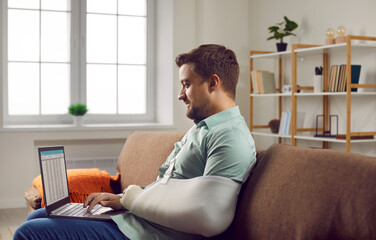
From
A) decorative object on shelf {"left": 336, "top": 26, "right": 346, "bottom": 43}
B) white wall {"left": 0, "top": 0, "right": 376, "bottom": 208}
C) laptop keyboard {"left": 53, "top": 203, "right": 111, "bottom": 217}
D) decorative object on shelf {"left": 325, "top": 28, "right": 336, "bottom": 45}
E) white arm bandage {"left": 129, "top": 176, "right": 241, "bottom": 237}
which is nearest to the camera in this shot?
white arm bandage {"left": 129, "top": 176, "right": 241, "bottom": 237}

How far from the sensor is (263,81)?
4.48 metres

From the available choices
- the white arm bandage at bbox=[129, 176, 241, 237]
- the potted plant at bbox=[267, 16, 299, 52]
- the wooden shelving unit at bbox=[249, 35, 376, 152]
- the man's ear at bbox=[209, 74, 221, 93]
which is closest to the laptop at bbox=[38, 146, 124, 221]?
the white arm bandage at bbox=[129, 176, 241, 237]

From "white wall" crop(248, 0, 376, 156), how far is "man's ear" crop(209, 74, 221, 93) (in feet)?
6.93

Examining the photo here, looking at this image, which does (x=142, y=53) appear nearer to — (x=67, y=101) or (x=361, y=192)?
(x=67, y=101)

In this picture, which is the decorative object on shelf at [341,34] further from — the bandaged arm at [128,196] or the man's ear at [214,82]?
the bandaged arm at [128,196]

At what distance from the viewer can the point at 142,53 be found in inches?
204

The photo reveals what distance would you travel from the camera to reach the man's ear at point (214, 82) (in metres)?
1.80

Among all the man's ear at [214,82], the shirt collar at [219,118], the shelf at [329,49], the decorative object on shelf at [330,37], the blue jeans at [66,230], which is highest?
the decorative object on shelf at [330,37]

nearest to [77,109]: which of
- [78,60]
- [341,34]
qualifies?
[78,60]

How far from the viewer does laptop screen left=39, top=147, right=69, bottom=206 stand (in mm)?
1771

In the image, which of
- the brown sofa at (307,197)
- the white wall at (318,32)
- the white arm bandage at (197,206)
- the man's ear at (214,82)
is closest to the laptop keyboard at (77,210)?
the white arm bandage at (197,206)

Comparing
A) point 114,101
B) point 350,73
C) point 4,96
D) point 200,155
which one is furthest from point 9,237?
point 350,73

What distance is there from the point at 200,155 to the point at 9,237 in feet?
7.56

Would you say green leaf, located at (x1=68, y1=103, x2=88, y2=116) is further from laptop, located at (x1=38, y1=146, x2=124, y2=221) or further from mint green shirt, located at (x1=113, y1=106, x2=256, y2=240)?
mint green shirt, located at (x1=113, y1=106, x2=256, y2=240)
